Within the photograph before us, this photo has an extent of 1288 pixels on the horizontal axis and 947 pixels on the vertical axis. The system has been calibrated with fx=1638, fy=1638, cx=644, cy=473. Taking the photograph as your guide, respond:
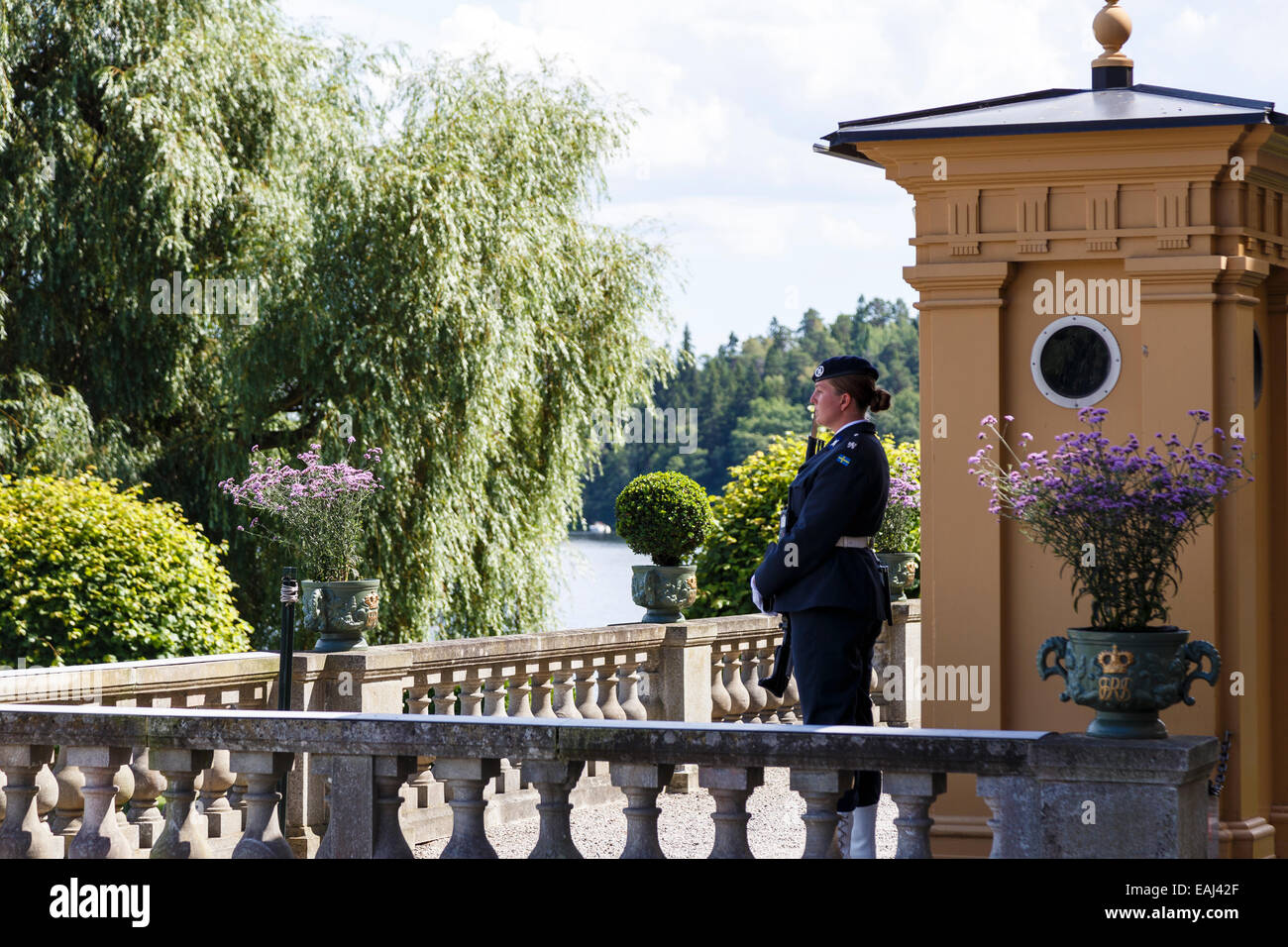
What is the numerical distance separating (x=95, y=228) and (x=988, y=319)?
37.5 feet

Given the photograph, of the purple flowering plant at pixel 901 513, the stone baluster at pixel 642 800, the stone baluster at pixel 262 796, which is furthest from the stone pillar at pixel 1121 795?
the purple flowering plant at pixel 901 513

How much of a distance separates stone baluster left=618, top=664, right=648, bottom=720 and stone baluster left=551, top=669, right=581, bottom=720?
0.53 meters

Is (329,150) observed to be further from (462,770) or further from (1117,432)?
(462,770)

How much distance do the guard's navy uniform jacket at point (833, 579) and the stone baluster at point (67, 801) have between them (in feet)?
8.09

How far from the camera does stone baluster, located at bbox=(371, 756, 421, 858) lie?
4820 millimetres

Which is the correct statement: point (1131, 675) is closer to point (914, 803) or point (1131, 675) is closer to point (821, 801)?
point (914, 803)

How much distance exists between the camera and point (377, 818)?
4836 mm

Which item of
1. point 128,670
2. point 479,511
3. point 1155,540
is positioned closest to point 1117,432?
point 1155,540

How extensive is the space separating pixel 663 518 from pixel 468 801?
5.94m

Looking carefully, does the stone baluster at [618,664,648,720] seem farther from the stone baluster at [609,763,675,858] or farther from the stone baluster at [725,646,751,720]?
the stone baluster at [609,763,675,858]

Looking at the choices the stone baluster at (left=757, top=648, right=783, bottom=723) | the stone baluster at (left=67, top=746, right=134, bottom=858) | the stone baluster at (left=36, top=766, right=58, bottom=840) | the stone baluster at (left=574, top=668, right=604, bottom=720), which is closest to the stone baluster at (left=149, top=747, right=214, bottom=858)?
the stone baluster at (left=67, top=746, right=134, bottom=858)

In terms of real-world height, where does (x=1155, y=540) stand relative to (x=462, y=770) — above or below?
above

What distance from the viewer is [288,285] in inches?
635

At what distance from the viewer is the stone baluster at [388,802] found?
190 inches
